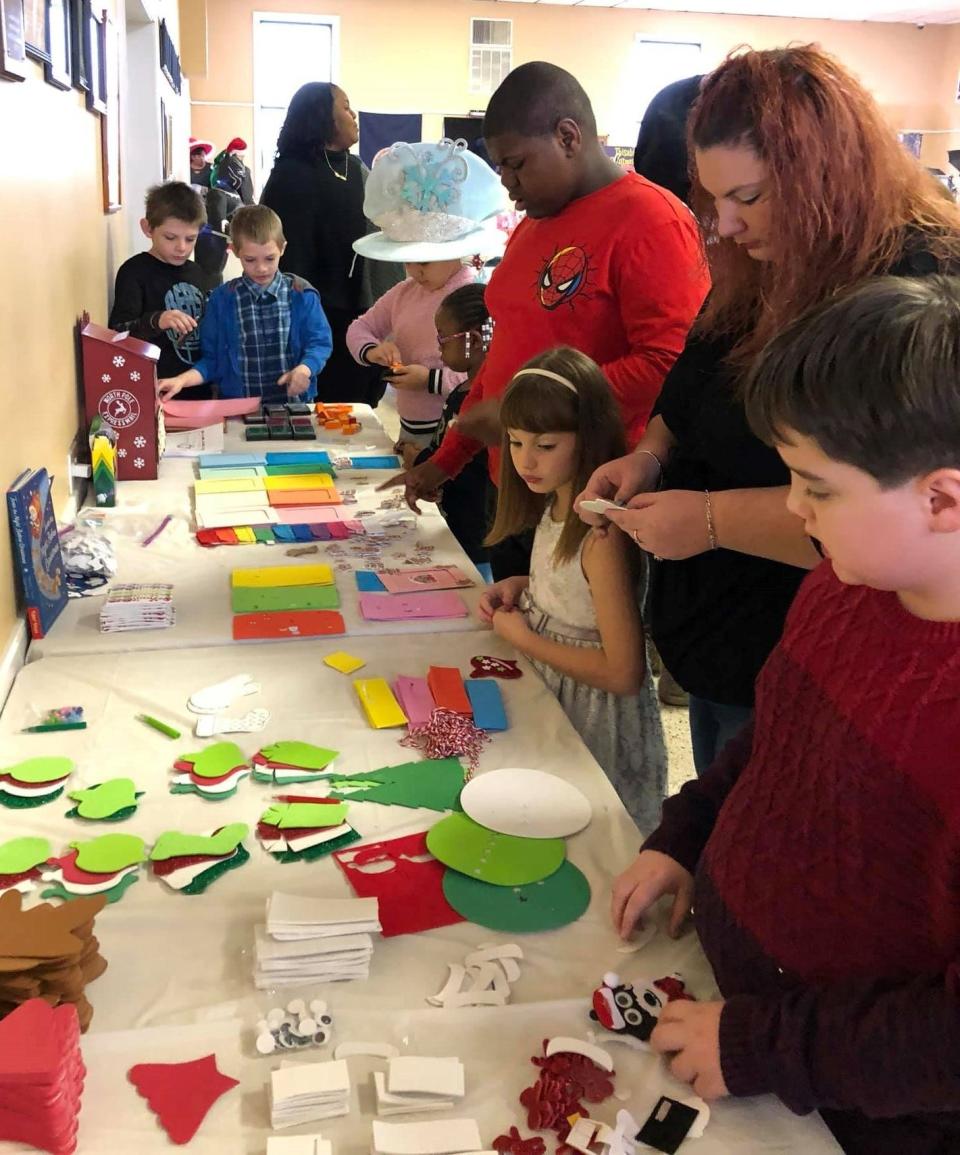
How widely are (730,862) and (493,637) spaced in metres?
0.77

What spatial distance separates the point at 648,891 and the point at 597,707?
1.91 feet

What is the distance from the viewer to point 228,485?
2.32 meters

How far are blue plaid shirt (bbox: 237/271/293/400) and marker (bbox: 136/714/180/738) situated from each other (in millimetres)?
1976

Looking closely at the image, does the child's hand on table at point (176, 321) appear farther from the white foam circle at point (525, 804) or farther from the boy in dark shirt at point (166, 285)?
the white foam circle at point (525, 804)

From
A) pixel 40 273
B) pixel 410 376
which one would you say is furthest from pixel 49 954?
pixel 410 376

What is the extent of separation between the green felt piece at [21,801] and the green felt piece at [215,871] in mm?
238

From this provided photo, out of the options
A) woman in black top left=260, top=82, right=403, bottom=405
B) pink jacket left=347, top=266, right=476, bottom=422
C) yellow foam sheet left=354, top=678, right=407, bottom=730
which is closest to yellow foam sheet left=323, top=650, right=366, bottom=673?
yellow foam sheet left=354, top=678, right=407, bottom=730

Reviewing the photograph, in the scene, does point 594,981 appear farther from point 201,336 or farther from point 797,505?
point 201,336

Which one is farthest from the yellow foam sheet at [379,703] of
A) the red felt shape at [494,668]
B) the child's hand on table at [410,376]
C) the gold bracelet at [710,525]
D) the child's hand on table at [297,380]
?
the child's hand on table at [297,380]

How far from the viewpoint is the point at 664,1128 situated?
0.74 meters

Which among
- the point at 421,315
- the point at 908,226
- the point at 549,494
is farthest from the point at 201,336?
the point at 908,226

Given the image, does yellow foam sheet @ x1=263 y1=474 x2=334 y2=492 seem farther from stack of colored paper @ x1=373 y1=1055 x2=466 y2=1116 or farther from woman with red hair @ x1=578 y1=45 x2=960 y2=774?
stack of colored paper @ x1=373 y1=1055 x2=466 y2=1116

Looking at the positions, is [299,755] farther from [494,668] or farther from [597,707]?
[597,707]

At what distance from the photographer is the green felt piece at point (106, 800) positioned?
1.10 m
